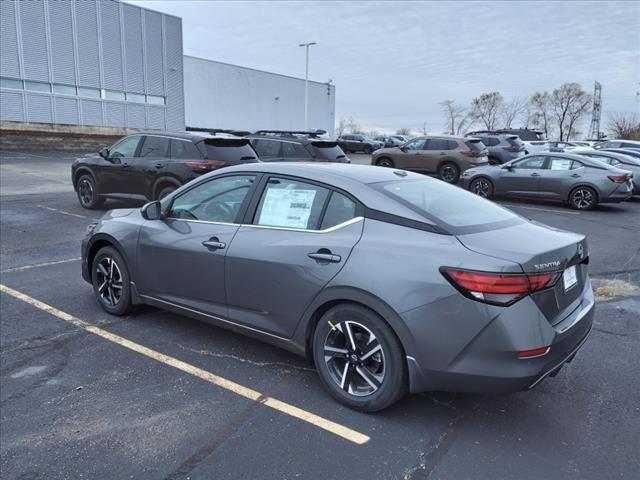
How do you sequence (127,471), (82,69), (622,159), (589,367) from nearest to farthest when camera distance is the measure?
(127,471)
(589,367)
(622,159)
(82,69)

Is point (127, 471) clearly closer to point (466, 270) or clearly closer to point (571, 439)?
point (466, 270)

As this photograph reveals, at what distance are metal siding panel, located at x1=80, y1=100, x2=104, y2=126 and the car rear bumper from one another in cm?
3290

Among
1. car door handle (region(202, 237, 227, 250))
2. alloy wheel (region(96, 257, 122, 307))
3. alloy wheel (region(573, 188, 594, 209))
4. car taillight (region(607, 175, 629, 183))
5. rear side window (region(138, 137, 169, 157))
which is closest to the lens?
car door handle (region(202, 237, 227, 250))

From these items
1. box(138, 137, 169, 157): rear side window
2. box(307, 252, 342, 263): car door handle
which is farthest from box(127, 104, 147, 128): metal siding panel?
box(307, 252, 342, 263): car door handle

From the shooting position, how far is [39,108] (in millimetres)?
29281

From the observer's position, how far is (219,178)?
14.1ft

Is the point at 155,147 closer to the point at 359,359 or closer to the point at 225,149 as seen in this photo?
the point at 225,149

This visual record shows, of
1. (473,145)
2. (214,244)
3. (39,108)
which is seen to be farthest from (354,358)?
(39,108)

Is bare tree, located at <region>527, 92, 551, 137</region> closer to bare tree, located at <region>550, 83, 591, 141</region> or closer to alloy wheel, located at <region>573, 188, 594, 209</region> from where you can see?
bare tree, located at <region>550, 83, 591, 141</region>

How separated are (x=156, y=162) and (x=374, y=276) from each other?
315 inches

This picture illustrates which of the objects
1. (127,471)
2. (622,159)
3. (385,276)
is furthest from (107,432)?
(622,159)

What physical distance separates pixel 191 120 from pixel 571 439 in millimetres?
48498

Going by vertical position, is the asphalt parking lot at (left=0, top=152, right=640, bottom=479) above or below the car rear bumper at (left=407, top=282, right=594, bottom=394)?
below

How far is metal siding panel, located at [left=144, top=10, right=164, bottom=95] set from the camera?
3428cm
